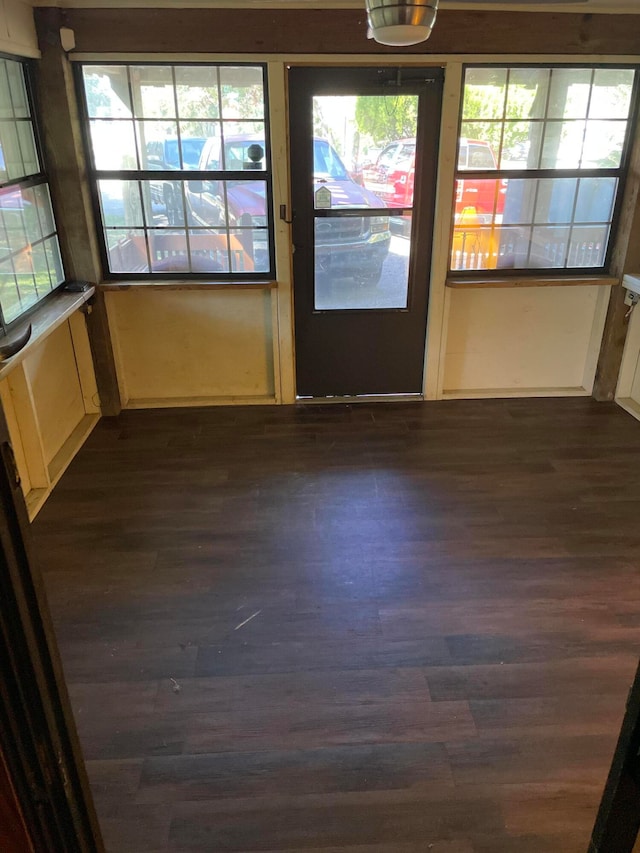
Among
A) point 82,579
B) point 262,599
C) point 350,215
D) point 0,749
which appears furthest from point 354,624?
point 350,215

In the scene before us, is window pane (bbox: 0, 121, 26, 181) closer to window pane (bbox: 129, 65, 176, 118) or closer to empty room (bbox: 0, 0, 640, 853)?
empty room (bbox: 0, 0, 640, 853)

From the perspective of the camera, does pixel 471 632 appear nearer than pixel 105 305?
Yes

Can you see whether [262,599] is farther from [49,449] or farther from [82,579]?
[49,449]

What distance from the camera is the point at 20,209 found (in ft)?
10.6

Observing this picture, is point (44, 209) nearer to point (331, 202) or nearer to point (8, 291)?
point (8, 291)

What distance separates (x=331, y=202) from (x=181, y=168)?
0.92 meters

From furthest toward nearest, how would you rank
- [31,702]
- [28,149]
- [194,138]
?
1. [194,138]
2. [28,149]
3. [31,702]

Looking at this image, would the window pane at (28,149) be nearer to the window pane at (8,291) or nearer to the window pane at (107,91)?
the window pane at (107,91)

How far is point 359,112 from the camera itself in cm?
365

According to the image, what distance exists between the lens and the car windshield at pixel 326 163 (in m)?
3.71

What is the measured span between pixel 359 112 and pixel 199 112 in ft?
3.06

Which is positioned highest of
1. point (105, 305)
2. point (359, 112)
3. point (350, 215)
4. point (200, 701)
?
point (359, 112)

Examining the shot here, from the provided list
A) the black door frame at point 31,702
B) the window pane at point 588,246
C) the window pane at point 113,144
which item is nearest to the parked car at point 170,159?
the window pane at point 113,144

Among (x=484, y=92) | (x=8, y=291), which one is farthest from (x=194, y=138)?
(x=484, y=92)
